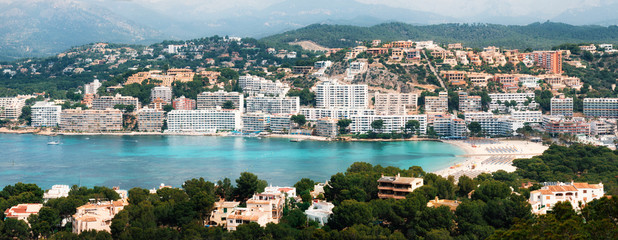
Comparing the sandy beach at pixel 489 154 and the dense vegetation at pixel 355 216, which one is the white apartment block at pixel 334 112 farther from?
the dense vegetation at pixel 355 216

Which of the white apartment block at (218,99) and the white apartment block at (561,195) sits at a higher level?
the white apartment block at (218,99)

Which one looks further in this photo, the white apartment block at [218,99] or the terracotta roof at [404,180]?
the white apartment block at [218,99]

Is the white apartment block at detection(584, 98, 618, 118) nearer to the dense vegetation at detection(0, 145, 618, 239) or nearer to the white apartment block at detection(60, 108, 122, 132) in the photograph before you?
the dense vegetation at detection(0, 145, 618, 239)

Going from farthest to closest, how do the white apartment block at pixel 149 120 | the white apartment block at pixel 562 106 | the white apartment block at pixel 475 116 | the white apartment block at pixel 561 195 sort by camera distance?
the white apartment block at pixel 149 120 < the white apartment block at pixel 562 106 < the white apartment block at pixel 475 116 < the white apartment block at pixel 561 195

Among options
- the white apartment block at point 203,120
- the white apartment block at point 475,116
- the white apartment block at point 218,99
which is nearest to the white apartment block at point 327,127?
the white apartment block at point 203,120

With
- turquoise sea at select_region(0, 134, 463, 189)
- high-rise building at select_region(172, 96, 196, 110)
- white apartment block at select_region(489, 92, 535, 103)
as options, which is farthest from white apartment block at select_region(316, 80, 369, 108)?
high-rise building at select_region(172, 96, 196, 110)

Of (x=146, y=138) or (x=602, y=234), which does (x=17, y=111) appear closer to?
(x=146, y=138)

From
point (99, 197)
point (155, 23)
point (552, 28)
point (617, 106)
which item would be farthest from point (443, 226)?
point (155, 23)
